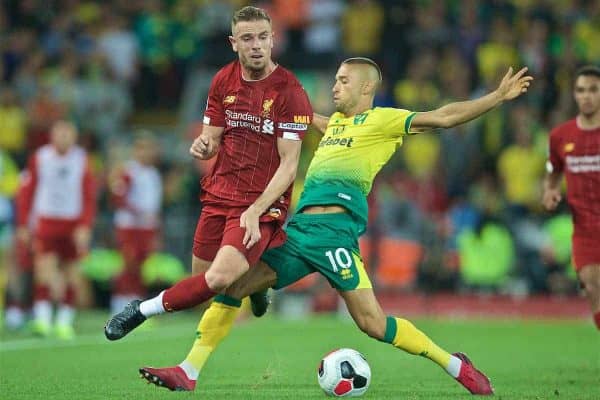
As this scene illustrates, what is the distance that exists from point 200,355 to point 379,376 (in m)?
2.19

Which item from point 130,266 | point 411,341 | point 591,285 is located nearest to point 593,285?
point 591,285

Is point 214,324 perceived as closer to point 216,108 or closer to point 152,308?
point 152,308

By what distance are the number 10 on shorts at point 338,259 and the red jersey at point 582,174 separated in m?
2.91

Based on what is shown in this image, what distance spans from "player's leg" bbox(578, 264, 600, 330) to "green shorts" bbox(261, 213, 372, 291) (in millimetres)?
2650

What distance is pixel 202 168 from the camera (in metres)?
19.9

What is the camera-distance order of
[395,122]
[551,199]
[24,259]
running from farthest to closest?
[24,259], [551,199], [395,122]

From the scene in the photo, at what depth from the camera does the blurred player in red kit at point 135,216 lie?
1742cm

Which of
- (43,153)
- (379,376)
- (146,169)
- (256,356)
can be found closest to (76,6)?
(146,169)

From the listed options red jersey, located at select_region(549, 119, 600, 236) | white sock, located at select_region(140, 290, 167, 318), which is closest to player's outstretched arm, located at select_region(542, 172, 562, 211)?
red jersey, located at select_region(549, 119, 600, 236)

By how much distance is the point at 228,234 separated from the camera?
8.24 metres

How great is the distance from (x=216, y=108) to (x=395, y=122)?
3.99 feet

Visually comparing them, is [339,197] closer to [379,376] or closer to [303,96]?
[303,96]

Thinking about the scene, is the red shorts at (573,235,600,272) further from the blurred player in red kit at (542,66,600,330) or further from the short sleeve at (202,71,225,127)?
the short sleeve at (202,71,225,127)

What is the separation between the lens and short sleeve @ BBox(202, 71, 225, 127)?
855 centimetres
